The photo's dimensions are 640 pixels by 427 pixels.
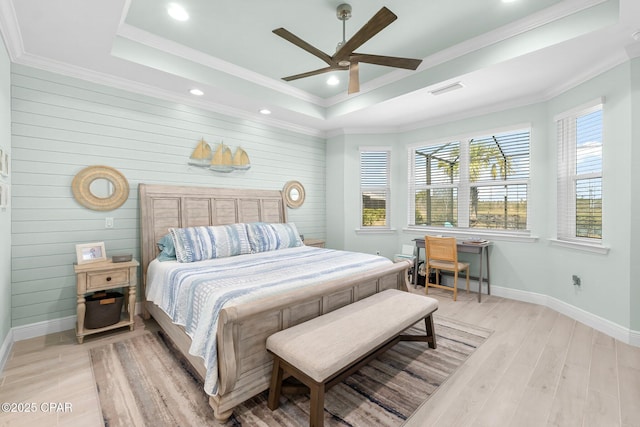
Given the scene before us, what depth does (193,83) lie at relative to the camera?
3.32m

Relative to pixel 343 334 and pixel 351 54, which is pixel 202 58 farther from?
pixel 343 334

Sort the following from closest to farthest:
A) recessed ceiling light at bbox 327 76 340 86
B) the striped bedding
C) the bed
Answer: the bed → the striped bedding → recessed ceiling light at bbox 327 76 340 86

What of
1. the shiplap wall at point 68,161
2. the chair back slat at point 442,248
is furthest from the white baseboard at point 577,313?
the shiplap wall at point 68,161

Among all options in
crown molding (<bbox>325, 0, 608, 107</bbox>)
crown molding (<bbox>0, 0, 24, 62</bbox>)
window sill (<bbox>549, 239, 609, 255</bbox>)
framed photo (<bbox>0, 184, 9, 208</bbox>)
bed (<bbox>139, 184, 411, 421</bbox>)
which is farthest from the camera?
window sill (<bbox>549, 239, 609, 255</bbox>)

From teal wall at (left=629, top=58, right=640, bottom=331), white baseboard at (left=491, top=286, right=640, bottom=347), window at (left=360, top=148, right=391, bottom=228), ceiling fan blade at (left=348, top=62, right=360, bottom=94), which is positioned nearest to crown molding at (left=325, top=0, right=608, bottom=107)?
teal wall at (left=629, top=58, right=640, bottom=331)

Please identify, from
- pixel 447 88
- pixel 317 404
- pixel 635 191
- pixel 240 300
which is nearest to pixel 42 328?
pixel 240 300

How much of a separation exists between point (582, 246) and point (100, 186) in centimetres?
529

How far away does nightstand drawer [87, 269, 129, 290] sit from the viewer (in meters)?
Answer: 2.72

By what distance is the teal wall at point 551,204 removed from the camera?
9.04ft

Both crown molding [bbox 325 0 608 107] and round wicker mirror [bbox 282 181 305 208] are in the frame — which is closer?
crown molding [bbox 325 0 608 107]

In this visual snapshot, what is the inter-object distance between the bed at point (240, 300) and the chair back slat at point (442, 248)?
1112mm

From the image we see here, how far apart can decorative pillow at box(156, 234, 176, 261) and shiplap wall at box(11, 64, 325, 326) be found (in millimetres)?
352

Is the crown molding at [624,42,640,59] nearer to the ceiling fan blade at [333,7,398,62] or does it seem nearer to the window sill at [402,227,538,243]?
the window sill at [402,227,538,243]

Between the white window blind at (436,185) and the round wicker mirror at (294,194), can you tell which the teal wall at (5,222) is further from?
the white window blind at (436,185)
